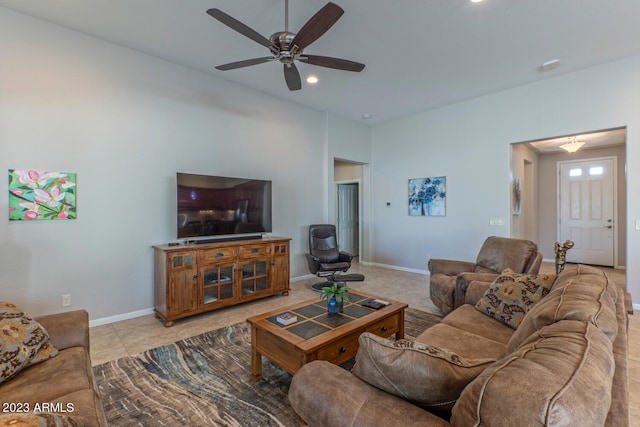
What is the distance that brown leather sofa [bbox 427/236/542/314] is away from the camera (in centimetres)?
322

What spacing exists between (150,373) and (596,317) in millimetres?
2779

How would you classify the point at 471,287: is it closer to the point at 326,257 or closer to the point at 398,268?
the point at 326,257

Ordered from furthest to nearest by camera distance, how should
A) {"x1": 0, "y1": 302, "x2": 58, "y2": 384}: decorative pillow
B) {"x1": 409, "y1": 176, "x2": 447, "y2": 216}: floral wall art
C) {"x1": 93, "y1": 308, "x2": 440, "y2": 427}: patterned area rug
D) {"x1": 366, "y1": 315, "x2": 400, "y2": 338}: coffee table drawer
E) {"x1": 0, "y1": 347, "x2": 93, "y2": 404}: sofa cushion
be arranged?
{"x1": 409, "y1": 176, "x2": 447, "y2": 216}: floral wall art
{"x1": 366, "y1": 315, "x2": 400, "y2": 338}: coffee table drawer
{"x1": 93, "y1": 308, "x2": 440, "y2": 427}: patterned area rug
{"x1": 0, "y1": 302, "x2": 58, "y2": 384}: decorative pillow
{"x1": 0, "y1": 347, "x2": 93, "y2": 404}: sofa cushion

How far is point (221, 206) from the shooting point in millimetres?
3924

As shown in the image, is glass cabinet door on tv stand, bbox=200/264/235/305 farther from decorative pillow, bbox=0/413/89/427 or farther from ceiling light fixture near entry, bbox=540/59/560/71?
ceiling light fixture near entry, bbox=540/59/560/71

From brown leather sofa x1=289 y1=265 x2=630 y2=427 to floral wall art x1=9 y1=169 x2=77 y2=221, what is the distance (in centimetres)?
317

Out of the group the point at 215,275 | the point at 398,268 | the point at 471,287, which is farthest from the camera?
the point at 398,268

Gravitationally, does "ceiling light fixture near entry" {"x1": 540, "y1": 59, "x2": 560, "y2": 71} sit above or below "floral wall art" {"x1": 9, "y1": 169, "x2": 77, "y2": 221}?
above

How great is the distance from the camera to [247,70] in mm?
3900

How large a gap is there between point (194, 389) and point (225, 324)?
118 centimetres

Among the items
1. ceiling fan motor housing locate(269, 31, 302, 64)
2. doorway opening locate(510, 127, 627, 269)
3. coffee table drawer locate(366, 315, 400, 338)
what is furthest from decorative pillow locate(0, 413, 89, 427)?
doorway opening locate(510, 127, 627, 269)

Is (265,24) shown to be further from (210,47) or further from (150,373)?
(150,373)

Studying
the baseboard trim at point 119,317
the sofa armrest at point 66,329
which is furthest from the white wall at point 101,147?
the sofa armrest at point 66,329

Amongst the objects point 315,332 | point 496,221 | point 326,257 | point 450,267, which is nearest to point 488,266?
point 450,267
